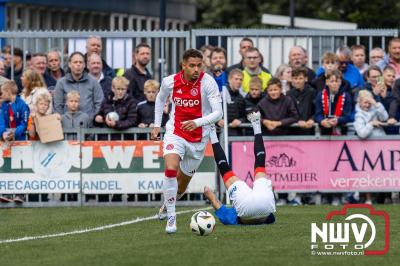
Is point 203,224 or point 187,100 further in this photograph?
point 187,100

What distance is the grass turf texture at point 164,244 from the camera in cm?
1385

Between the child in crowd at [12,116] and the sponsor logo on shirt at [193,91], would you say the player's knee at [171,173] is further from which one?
the child in crowd at [12,116]

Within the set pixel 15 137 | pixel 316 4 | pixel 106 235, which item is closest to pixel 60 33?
pixel 15 137

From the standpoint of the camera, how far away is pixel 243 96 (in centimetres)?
2261

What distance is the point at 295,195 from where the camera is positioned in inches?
883

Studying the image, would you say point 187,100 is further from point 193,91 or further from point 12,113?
point 12,113

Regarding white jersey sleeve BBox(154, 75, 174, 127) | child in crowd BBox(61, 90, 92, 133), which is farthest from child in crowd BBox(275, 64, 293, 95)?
white jersey sleeve BBox(154, 75, 174, 127)

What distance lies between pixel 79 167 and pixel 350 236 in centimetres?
729

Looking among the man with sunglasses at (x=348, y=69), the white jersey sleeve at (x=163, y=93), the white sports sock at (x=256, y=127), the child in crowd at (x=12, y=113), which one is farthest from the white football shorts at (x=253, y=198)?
the man with sunglasses at (x=348, y=69)

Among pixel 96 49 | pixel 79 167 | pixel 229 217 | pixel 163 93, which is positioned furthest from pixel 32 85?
pixel 229 217

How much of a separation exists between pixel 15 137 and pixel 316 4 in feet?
98.2

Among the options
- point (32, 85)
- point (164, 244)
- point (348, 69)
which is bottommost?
point (164, 244)

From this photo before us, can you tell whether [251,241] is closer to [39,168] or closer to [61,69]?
[39,168]

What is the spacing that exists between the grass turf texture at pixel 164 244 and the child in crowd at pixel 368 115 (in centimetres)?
266
